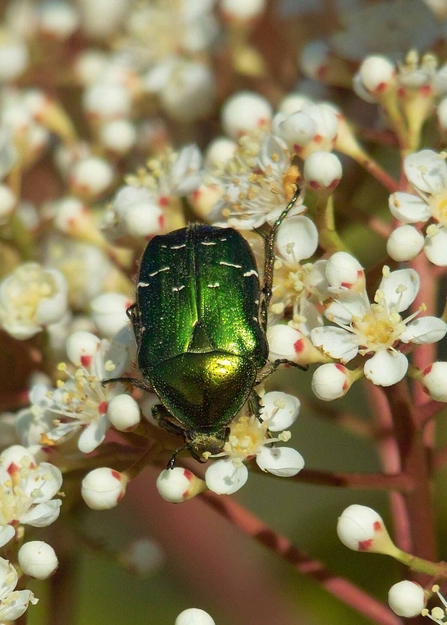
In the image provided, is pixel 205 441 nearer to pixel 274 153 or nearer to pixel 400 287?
pixel 400 287

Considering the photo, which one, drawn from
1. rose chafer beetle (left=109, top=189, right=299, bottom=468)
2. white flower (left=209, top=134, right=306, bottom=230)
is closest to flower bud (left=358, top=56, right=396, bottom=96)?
white flower (left=209, top=134, right=306, bottom=230)

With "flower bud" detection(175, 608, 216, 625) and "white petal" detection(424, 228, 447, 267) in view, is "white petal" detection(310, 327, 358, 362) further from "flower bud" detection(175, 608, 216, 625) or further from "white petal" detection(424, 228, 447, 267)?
"flower bud" detection(175, 608, 216, 625)

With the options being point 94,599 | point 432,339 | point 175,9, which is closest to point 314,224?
point 432,339

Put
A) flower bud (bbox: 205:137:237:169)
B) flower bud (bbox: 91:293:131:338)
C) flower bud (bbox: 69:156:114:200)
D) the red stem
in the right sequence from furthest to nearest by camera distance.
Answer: flower bud (bbox: 69:156:114:200), flower bud (bbox: 205:137:237:169), flower bud (bbox: 91:293:131:338), the red stem

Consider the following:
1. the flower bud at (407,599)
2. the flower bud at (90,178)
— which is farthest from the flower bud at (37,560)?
the flower bud at (90,178)

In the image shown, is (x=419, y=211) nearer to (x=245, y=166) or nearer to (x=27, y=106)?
(x=245, y=166)
